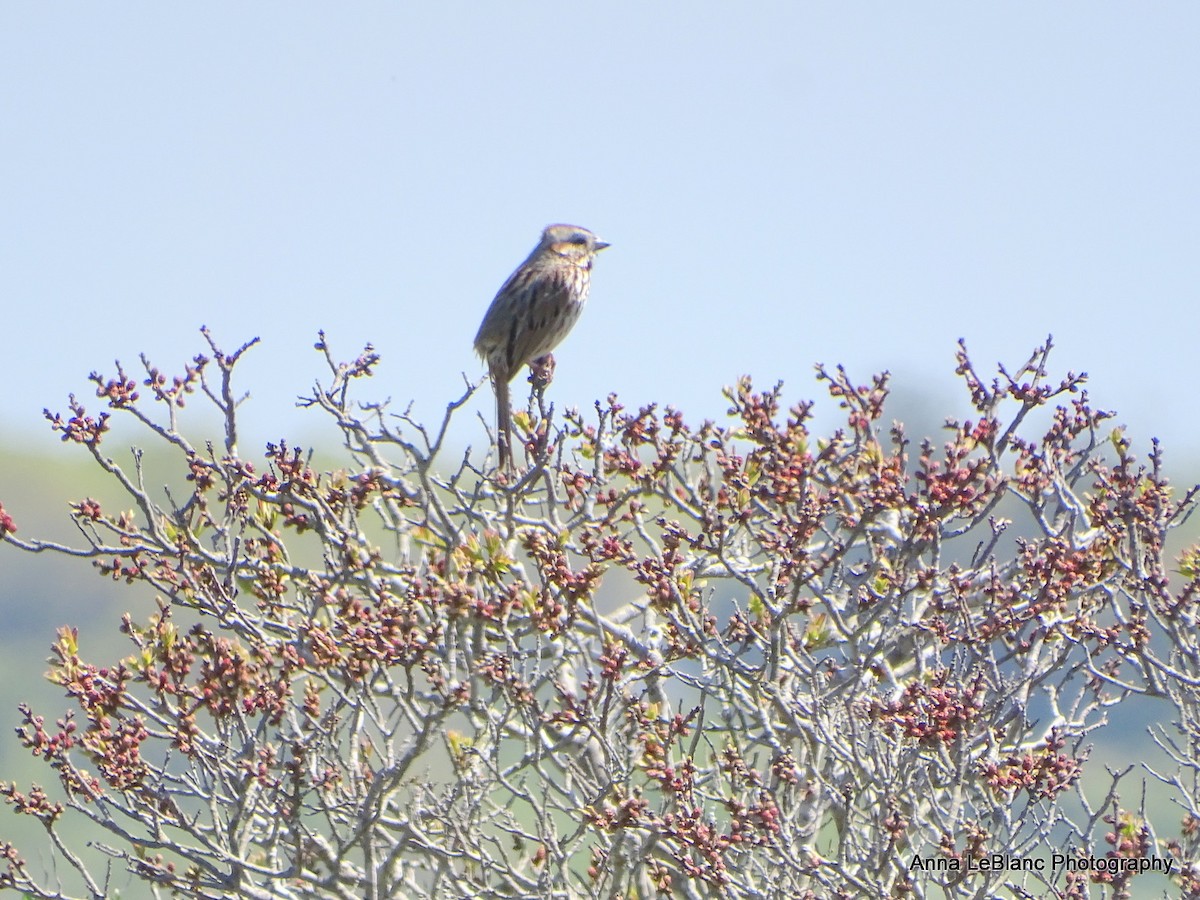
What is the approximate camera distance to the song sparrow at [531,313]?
9.84 m

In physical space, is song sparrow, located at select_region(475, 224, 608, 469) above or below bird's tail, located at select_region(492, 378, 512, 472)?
above

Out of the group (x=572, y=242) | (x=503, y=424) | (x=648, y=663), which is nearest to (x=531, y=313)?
(x=572, y=242)

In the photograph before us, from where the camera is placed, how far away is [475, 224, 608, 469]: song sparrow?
9844mm

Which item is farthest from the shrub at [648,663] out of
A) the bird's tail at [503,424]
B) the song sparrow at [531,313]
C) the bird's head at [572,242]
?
the bird's head at [572,242]

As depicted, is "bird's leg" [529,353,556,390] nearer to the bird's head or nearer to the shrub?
the shrub

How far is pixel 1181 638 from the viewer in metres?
5.36

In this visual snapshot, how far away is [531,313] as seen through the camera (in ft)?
32.7

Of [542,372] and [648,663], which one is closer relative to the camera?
[648,663]

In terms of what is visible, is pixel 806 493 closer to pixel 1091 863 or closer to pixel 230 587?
pixel 1091 863

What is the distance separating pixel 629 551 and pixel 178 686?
1.83m

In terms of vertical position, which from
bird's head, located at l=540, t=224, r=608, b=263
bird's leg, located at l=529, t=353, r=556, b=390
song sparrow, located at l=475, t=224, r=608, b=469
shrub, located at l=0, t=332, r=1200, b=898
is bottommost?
shrub, located at l=0, t=332, r=1200, b=898

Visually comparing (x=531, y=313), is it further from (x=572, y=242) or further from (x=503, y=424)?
(x=503, y=424)

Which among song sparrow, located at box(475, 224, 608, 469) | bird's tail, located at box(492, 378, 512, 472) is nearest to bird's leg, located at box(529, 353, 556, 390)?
bird's tail, located at box(492, 378, 512, 472)

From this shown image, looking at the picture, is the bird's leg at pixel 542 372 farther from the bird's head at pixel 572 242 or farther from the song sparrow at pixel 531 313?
the bird's head at pixel 572 242
